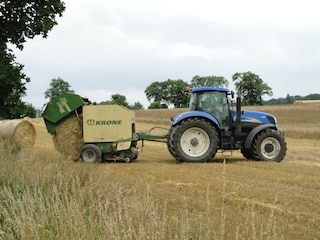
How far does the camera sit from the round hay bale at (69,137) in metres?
10.9

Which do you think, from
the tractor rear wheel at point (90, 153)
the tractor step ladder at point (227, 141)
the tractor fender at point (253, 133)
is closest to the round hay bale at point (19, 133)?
the tractor rear wheel at point (90, 153)

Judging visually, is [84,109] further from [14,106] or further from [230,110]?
[230,110]

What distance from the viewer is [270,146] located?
11.0 meters

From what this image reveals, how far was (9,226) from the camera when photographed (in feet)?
13.4

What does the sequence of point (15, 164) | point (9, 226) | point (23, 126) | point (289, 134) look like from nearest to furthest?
point (9, 226) → point (15, 164) → point (23, 126) → point (289, 134)

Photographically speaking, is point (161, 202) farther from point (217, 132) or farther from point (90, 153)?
point (217, 132)

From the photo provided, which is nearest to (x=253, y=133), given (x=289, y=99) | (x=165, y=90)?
(x=165, y=90)

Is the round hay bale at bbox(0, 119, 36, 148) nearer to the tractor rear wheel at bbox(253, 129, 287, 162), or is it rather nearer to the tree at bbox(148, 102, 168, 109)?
the tractor rear wheel at bbox(253, 129, 287, 162)

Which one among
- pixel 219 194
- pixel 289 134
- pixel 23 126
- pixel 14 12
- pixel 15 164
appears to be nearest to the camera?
pixel 219 194

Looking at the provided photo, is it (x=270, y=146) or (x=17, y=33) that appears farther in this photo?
(x=270, y=146)

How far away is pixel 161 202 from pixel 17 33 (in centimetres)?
474

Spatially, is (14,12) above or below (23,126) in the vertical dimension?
above

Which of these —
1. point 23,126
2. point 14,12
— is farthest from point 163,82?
point 14,12

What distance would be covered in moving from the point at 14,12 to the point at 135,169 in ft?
12.9
